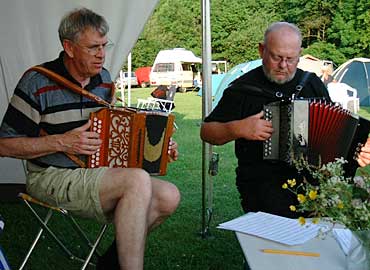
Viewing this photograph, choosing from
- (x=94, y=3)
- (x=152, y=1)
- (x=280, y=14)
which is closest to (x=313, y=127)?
(x=152, y=1)

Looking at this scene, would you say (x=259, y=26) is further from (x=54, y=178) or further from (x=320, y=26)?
(x=54, y=178)

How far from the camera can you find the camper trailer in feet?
79.2

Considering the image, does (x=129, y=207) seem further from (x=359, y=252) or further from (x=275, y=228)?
(x=359, y=252)

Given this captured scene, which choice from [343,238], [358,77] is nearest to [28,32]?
[343,238]

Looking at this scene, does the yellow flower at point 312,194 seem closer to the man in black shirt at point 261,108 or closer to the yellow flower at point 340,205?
the yellow flower at point 340,205

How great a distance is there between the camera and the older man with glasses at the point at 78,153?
266 centimetres

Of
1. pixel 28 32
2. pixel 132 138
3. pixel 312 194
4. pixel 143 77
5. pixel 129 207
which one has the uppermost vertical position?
pixel 28 32

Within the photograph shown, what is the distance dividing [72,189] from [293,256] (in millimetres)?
1199

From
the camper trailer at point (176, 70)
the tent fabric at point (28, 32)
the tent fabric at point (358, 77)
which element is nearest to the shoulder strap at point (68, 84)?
the tent fabric at point (28, 32)

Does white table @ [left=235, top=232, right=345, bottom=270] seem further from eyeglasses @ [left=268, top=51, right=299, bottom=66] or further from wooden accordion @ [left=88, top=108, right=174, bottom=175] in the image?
eyeglasses @ [left=268, top=51, right=299, bottom=66]

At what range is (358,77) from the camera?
16.7m

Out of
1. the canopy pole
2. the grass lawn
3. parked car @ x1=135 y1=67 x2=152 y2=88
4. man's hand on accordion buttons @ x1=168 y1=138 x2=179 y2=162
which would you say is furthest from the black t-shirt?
parked car @ x1=135 y1=67 x2=152 y2=88

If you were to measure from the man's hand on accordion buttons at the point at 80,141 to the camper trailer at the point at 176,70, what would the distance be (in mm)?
21056

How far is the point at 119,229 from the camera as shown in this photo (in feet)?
8.63
